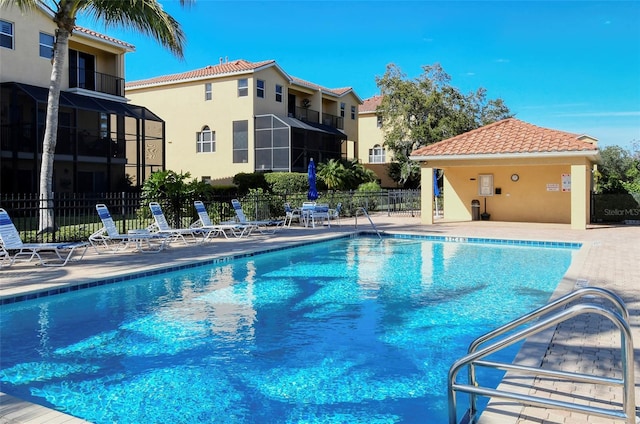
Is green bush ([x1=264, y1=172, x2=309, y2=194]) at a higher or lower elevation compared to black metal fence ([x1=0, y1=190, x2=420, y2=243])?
higher

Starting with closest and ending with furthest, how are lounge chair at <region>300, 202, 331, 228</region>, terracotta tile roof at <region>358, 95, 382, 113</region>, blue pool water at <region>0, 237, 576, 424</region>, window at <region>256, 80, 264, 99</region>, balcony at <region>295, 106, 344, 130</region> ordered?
1. blue pool water at <region>0, 237, 576, 424</region>
2. lounge chair at <region>300, 202, 331, 228</region>
3. window at <region>256, 80, 264, 99</region>
4. balcony at <region>295, 106, 344, 130</region>
5. terracotta tile roof at <region>358, 95, 382, 113</region>

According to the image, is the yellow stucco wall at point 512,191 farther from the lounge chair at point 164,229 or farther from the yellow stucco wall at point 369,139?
the yellow stucco wall at point 369,139

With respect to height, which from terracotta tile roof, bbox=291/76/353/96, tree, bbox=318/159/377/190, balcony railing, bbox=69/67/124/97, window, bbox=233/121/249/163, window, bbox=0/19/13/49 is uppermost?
terracotta tile roof, bbox=291/76/353/96

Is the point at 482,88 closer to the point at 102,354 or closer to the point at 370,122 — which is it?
the point at 370,122

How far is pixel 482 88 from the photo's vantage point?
37.5 metres

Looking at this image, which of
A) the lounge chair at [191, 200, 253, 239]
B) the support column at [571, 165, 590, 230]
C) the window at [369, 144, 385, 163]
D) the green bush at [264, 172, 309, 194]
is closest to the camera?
the lounge chair at [191, 200, 253, 239]

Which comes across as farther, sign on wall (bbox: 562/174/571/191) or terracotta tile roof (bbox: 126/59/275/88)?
terracotta tile roof (bbox: 126/59/275/88)

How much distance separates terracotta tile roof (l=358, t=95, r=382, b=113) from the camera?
45.8 meters

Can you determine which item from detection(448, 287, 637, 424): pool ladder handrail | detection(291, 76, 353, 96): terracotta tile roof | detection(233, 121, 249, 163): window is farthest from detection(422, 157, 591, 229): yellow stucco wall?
detection(448, 287, 637, 424): pool ladder handrail

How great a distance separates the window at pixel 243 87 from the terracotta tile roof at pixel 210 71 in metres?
0.65

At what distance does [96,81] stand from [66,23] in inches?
512

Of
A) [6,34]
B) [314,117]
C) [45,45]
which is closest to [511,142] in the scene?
[314,117]

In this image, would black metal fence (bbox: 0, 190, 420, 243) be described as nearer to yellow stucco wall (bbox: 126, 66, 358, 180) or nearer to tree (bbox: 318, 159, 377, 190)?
tree (bbox: 318, 159, 377, 190)

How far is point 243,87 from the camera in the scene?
32.2 m
